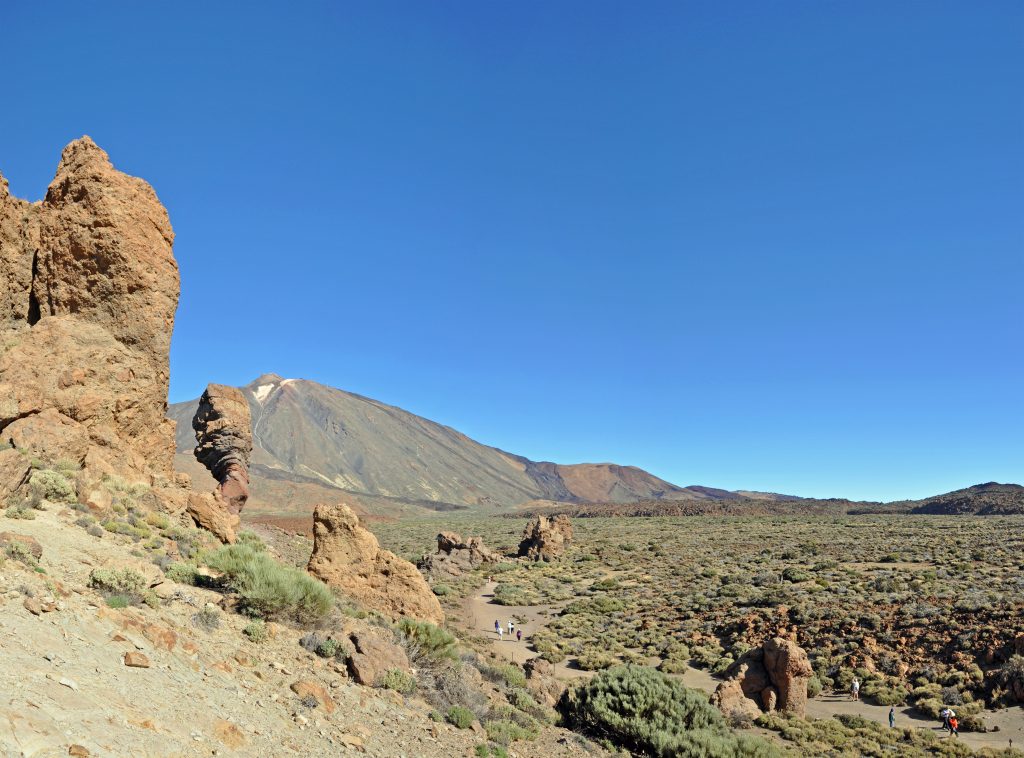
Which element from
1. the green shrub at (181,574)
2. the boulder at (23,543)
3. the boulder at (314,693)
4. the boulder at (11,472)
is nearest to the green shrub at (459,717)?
the boulder at (314,693)

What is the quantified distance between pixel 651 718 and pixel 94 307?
16.3 metres

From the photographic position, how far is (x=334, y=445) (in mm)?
191625

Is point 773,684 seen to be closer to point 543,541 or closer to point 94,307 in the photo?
point 94,307

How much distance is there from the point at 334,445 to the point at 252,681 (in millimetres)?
194172

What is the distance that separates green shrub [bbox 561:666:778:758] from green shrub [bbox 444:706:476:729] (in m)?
4.15

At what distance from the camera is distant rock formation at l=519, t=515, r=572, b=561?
49.3m

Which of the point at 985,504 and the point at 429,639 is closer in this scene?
the point at 429,639

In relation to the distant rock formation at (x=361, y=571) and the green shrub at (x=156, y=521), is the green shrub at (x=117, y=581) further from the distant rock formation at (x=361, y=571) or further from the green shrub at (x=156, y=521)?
the distant rock formation at (x=361, y=571)

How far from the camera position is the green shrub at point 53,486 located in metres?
10.6

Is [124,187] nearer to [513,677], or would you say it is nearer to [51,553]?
[51,553]

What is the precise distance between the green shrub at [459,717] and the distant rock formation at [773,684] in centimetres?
1021

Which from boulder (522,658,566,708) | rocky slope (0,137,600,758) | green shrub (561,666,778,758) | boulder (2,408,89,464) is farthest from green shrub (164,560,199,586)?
green shrub (561,666,778,758)

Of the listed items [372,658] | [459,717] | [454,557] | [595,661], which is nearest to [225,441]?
[595,661]

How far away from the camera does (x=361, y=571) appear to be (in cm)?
Answer: 1366
